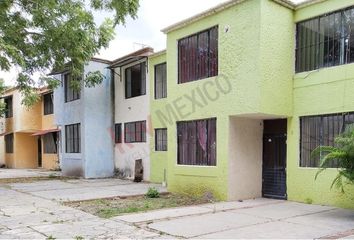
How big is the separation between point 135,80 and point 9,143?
19001mm

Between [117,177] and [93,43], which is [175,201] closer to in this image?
[93,43]

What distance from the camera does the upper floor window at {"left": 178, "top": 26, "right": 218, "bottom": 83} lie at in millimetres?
12828

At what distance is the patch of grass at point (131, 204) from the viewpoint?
34.5 ft

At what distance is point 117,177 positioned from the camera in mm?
20391

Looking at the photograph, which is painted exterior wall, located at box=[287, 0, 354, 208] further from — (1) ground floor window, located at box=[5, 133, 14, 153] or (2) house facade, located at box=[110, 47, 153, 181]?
(1) ground floor window, located at box=[5, 133, 14, 153]

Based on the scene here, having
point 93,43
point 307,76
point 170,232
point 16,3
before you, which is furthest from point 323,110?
point 16,3

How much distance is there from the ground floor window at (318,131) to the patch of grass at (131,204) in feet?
11.3

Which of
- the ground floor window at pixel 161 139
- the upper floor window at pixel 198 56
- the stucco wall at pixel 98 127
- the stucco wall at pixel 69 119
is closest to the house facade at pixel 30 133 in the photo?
the stucco wall at pixel 69 119

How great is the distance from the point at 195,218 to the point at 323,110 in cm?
500

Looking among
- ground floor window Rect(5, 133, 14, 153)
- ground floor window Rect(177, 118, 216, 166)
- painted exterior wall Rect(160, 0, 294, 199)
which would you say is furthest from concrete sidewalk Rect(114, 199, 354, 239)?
ground floor window Rect(5, 133, 14, 153)

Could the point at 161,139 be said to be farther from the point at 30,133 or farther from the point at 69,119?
the point at 30,133

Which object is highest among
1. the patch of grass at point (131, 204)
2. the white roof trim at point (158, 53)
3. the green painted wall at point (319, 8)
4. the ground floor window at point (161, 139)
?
the green painted wall at point (319, 8)

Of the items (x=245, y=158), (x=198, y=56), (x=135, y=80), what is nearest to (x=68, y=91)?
A: (x=135, y=80)

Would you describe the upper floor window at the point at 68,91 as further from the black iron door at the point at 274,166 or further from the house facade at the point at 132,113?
the black iron door at the point at 274,166
